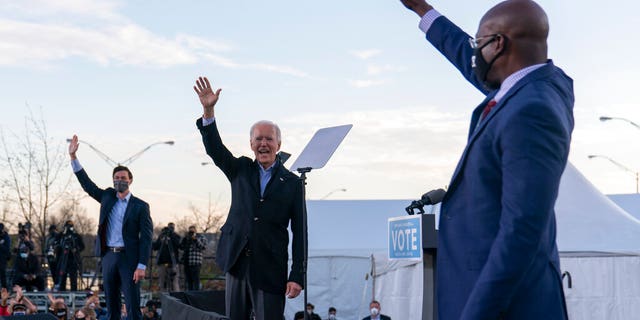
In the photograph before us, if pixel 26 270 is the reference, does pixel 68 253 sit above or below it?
above

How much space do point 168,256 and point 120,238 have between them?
16728mm

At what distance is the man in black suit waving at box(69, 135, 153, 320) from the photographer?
9.63 m

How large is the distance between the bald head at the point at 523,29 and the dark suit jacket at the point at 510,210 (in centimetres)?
7

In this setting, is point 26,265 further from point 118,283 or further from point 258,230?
point 258,230

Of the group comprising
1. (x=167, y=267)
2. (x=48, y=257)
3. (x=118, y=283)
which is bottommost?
(x=118, y=283)

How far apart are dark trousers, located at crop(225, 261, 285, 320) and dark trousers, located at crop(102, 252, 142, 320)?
3.53 metres

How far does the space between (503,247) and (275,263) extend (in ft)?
12.8

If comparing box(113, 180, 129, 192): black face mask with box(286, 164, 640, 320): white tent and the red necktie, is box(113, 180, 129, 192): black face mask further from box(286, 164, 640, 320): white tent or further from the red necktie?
box(286, 164, 640, 320): white tent

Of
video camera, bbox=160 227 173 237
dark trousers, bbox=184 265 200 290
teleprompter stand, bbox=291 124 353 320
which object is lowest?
dark trousers, bbox=184 265 200 290

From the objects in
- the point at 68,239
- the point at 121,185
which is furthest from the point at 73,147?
the point at 68,239

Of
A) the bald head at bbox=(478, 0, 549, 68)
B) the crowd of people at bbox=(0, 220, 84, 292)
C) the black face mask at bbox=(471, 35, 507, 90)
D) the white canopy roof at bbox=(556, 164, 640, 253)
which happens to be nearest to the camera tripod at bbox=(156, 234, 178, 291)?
the crowd of people at bbox=(0, 220, 84, 292)

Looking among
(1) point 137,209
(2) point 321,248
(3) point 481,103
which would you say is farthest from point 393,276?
(3) point 481,103

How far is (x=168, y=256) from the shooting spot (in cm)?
2614

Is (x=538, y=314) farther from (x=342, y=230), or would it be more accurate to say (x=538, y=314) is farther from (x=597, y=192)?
(x=342, y=230)
